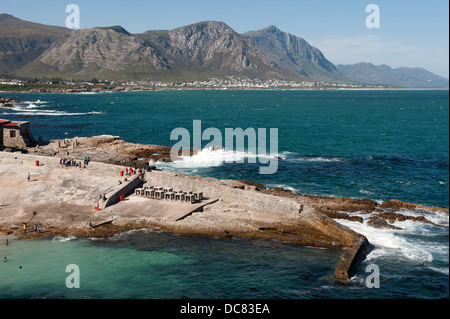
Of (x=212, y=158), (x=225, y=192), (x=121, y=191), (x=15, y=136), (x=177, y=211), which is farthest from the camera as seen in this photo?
(x=212, y=158)

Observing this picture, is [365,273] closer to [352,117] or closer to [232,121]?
[232,121]

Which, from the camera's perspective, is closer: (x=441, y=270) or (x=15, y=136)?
(x=441, y=270)

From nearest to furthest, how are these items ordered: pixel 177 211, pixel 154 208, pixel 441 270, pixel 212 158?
1. pixel 441 270
2. pixel 177 211
3. pixel 154 208
4. pixel 212 158

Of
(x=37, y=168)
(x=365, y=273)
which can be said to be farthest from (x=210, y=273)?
(x=37, y=168)

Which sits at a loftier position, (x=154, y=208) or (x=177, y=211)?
(x=154, y=208)

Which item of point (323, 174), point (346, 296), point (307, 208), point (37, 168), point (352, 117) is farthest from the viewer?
point (352, 117)

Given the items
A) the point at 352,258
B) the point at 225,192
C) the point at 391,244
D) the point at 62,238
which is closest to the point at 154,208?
the point at 225,192

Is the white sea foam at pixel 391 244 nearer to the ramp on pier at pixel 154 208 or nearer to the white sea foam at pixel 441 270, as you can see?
the white sea foam at pixel 441 270

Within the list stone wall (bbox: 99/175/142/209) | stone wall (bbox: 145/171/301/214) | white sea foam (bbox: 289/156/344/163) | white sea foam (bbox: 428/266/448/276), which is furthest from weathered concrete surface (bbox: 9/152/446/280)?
white sea foam (bbox: 289/156/344/163)

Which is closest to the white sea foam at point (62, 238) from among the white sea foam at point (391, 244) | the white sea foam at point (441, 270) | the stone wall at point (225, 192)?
the stone wall at point (225, 192)

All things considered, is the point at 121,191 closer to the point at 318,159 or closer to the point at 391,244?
the point at 391,244

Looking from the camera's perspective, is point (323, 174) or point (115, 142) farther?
point (115, 142)
